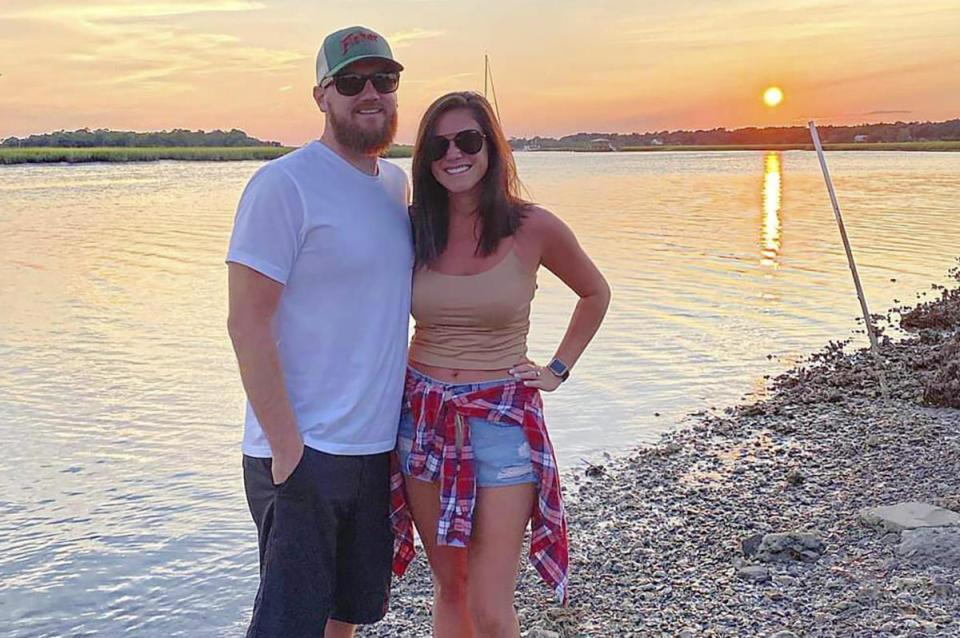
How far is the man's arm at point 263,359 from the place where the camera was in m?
3.09

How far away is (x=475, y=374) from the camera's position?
361 cm

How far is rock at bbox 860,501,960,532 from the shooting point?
5715 mm

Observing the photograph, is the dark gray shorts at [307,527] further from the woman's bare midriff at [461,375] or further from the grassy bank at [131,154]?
the grassy bank at [131,154]

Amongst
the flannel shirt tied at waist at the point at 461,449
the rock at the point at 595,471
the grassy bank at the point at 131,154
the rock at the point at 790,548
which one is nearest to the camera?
the flannel shirt tied at waist at the point at 461,449

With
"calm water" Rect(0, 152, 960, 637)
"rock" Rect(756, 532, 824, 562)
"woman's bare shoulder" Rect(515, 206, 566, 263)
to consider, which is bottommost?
"calm water" Rect(0, 152, 960, 637)

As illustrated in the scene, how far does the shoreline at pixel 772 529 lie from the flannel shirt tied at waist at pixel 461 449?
1.56 metres

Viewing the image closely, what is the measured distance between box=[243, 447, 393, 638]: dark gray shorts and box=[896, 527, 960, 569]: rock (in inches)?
131

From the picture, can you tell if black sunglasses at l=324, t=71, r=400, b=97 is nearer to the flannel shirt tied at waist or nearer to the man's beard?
the man's beard

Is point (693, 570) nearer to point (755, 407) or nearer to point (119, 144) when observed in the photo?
point (755, 407)

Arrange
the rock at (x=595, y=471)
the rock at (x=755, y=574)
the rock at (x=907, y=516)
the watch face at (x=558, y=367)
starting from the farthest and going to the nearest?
the rock at (x=595, y=471) < the rock at (x=907, y=516) < the rock at (x=755, y=574) < the watch face at (x=558, y=367)

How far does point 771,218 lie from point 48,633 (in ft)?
98.4

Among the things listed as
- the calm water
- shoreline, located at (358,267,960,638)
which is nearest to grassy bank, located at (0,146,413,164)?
the calm water

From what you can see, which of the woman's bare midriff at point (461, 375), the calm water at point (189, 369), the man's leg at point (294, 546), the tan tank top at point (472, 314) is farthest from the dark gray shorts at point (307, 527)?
the calm water at point (189, 369)

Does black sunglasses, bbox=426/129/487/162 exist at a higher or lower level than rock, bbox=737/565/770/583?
higher
